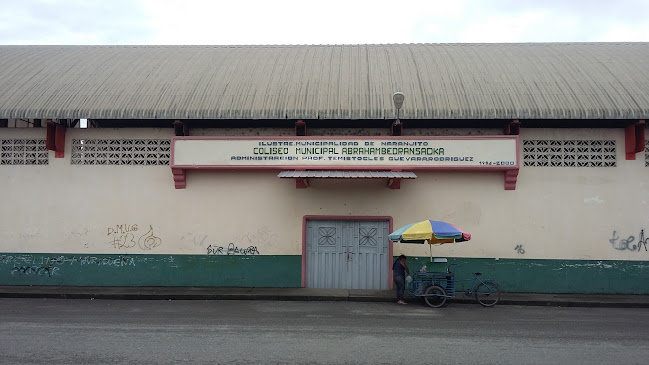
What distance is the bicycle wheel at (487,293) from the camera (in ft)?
40.2

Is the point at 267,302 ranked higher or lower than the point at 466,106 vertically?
lower

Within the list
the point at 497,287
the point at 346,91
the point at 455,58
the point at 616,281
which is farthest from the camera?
the point at 455,58

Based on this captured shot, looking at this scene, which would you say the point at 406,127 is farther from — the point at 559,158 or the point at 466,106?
the point at 559,158

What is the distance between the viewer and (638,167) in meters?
13.5

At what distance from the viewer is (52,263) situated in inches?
549

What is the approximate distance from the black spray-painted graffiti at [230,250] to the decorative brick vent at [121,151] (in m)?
2.77

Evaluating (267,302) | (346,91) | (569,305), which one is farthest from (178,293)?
(569,305)

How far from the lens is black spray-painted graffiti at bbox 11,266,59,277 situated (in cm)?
1393

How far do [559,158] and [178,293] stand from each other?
34.9 ft

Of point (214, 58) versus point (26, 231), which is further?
point (214, 58)

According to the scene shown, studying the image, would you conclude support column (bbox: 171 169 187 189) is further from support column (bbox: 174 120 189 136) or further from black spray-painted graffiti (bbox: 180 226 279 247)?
black spray-painted graffiti (bbox: 180 226 279 247)

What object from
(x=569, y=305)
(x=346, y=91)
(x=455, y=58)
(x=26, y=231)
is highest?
(x=455, y=58)

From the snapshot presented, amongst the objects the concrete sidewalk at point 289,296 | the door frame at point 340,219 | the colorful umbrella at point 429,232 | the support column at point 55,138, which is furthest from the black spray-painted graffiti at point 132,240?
Answer: the colorful umbrella at point 429,232

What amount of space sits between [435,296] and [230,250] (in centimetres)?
559
